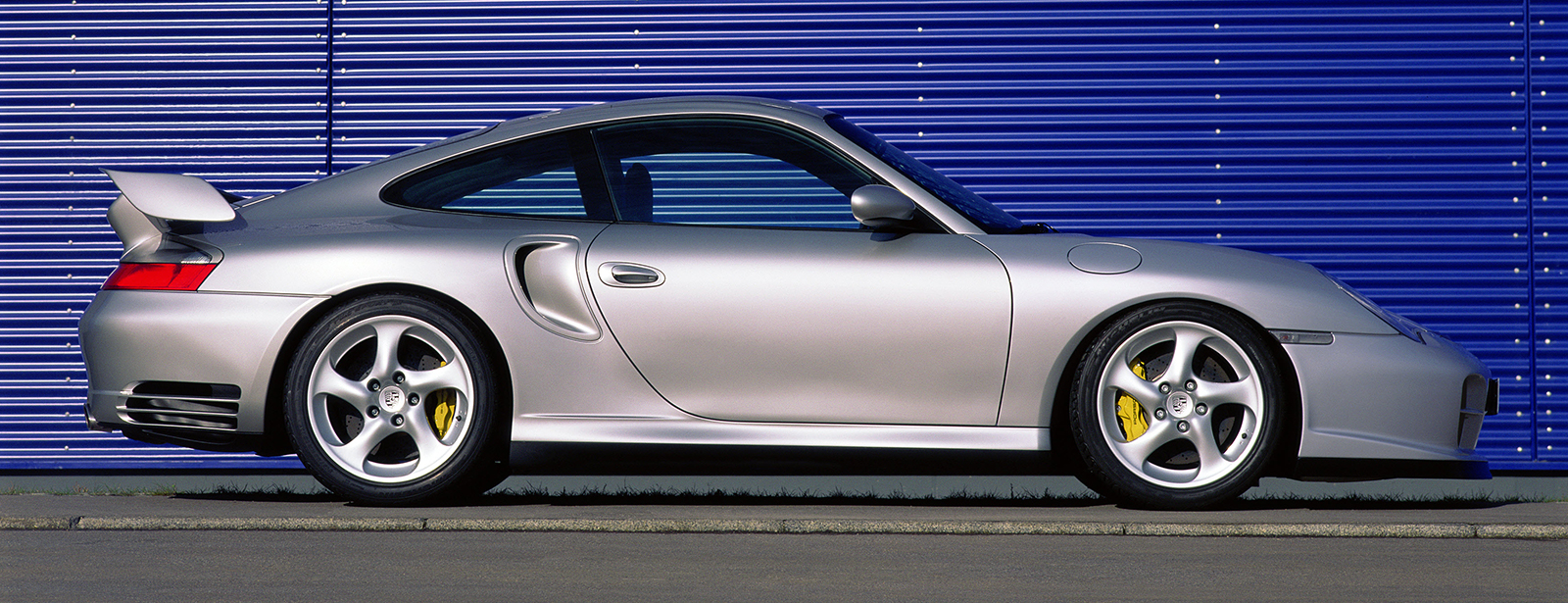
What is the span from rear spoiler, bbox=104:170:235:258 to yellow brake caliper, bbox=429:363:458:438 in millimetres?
866

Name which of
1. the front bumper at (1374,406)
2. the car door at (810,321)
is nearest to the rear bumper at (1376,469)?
the front bumper at (1374,406)

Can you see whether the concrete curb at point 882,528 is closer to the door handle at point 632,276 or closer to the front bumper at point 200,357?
the front bumper at point 200,357

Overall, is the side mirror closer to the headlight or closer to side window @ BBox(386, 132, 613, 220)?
side window @ BBox(386, 132, 613, 220)

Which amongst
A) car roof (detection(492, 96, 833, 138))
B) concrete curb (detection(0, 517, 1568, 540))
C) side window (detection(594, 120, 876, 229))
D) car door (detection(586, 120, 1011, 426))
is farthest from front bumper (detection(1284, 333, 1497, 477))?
car roof (detection(492, 96, 833, 138))

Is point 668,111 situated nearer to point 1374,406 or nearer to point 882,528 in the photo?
point 882,528

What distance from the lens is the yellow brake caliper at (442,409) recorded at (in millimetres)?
4621

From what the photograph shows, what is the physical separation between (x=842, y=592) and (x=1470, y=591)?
1378mm

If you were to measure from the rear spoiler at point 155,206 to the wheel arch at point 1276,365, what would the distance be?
2.63 metres

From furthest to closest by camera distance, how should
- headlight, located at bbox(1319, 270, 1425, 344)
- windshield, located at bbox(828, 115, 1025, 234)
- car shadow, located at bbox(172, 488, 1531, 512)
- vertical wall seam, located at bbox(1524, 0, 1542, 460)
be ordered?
vertical wall seam, located at bbox(1524, 0, 1542, 460) < car shadow, located at bbox(172, 488, 1531, 512) < windshield, located at bbox(828, 115, 1025, 234) < headlight, located at bbox(1319, 270, 1425, 344)

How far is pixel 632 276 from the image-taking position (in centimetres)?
455

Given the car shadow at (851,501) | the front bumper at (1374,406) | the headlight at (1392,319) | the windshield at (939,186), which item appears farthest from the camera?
the car shadow at (851,501)

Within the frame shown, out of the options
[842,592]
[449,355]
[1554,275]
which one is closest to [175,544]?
[449,355]

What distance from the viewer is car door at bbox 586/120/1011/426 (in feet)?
14.6

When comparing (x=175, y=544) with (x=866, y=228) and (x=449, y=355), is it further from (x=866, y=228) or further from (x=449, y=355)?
(x=866, y=228)
